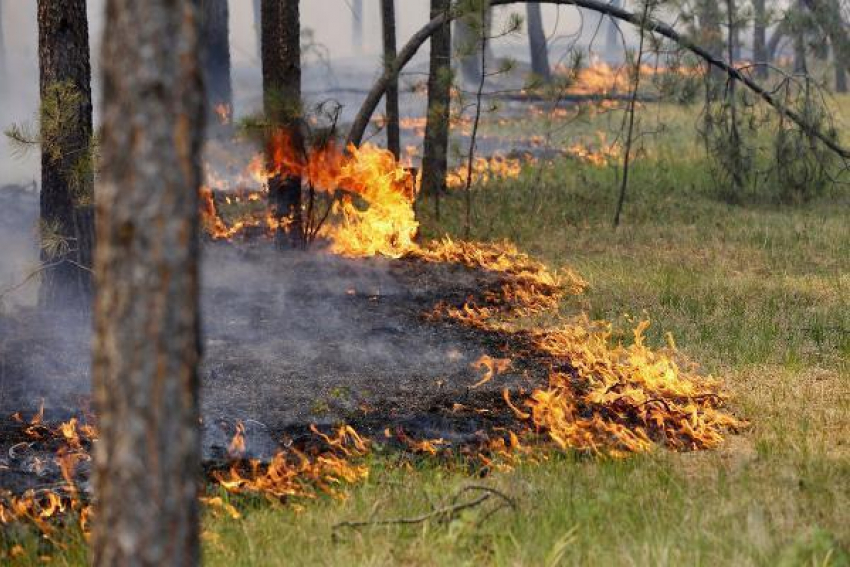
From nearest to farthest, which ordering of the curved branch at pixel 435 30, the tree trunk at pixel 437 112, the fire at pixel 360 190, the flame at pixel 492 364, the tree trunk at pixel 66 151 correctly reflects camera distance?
the flame at pixel 492 364
the tree trunk at pixel 66 151
the fire at pixel 360 190
the curved branch at pixel 435 30
the tree trunk at pixel 437 112

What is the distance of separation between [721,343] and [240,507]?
4143 mm

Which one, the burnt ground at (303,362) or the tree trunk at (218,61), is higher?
the tree trunk at (218,61)

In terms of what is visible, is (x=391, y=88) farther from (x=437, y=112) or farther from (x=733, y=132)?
(x=733, y=132)

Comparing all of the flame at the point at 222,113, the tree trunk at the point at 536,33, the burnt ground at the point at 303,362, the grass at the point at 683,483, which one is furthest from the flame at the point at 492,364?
the tree trunk at the point at 536,33

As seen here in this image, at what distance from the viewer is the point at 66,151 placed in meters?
7.74

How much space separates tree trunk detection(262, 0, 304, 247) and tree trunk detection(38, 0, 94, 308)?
2.49 m

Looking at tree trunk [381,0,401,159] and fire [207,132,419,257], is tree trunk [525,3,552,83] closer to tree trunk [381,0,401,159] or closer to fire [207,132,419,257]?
tree trunk [381,0,401,159]

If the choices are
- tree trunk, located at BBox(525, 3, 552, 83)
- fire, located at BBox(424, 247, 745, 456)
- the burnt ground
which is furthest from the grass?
tree trunk, located at BBox(525, 3, 552, 83)

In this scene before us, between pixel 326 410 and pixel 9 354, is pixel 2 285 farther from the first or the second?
pixel 326 410

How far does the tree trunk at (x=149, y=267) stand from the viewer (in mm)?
2527

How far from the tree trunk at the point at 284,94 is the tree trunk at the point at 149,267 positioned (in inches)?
304

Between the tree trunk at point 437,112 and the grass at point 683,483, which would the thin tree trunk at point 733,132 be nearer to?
the grass at point 683,483

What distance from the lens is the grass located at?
13.5 feet

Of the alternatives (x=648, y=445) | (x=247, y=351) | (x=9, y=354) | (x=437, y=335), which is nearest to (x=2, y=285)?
(x=9, y=354)
